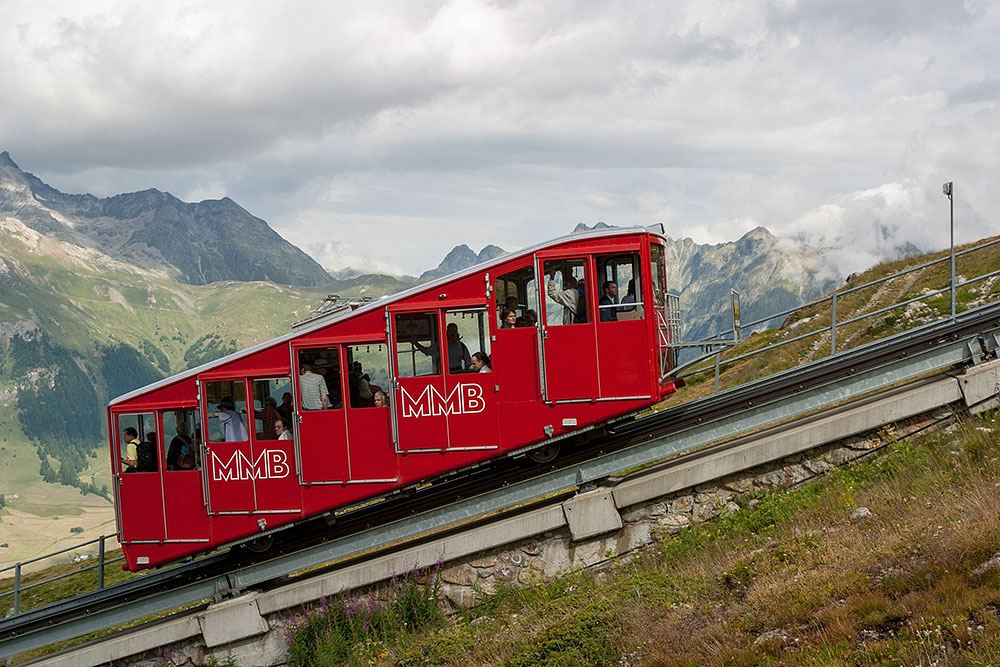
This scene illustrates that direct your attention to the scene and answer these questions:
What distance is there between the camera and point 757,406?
536 inches

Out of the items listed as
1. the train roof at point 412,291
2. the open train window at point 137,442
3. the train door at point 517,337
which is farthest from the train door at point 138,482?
the train door at point 517,337

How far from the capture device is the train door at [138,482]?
627 inches

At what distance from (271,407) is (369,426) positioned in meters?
2.02

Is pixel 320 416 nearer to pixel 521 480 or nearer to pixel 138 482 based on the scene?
pixel 521 480

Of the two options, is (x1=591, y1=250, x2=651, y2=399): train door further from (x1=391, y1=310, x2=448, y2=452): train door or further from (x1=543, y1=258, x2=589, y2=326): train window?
(x1=391, y1=310, x2=448, y2=452): train door

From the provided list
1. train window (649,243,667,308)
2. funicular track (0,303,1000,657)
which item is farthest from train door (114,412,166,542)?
train window (649,243,667,308)

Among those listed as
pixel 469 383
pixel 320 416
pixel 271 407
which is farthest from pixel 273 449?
pixel 469 383

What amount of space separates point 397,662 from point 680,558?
4403 mm

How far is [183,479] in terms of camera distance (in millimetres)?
15750

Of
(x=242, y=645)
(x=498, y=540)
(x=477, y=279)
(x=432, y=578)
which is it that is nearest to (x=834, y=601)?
(x=498, y=540)

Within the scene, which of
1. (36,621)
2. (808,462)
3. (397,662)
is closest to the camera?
(397,662)

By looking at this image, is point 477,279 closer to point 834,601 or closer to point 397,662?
point 397,662

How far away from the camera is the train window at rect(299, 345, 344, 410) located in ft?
49.3

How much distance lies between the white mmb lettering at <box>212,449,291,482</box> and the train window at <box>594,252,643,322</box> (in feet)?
21.4
